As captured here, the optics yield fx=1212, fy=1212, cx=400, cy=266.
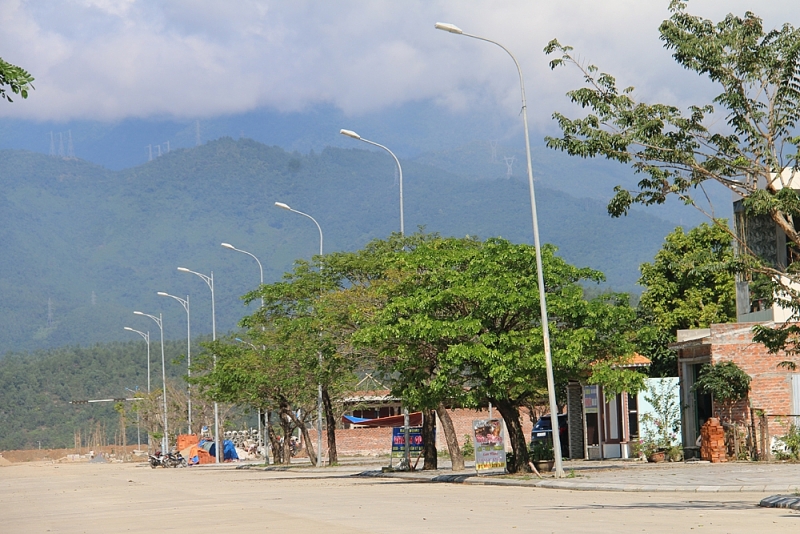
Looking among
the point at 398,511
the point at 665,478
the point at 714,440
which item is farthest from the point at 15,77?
the point at 714,440

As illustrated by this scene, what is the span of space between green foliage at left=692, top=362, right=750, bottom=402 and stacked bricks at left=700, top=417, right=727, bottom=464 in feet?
2.60

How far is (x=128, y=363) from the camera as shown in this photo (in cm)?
18625

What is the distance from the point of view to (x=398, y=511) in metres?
21.7

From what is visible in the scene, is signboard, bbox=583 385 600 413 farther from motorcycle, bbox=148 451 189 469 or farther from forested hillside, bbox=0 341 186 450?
forested hillside, bbox=0 341 186 450

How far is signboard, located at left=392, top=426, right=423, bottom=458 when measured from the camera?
42.3 meters

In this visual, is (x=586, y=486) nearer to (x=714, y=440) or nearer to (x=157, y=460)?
(x=714, y=440)

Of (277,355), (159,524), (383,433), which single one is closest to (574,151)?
(159,524)

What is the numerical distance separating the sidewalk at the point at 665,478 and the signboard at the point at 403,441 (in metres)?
3.74

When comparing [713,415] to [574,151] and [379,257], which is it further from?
[574,151]

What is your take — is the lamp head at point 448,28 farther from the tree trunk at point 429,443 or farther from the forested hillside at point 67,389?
the forested hillside at point 67,389

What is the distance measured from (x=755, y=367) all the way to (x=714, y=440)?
2.48 m

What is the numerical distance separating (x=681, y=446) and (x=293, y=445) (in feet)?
139

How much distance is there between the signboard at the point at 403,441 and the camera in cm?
4234

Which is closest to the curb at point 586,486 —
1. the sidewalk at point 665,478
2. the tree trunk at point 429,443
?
the sidewalk at point 665,478
